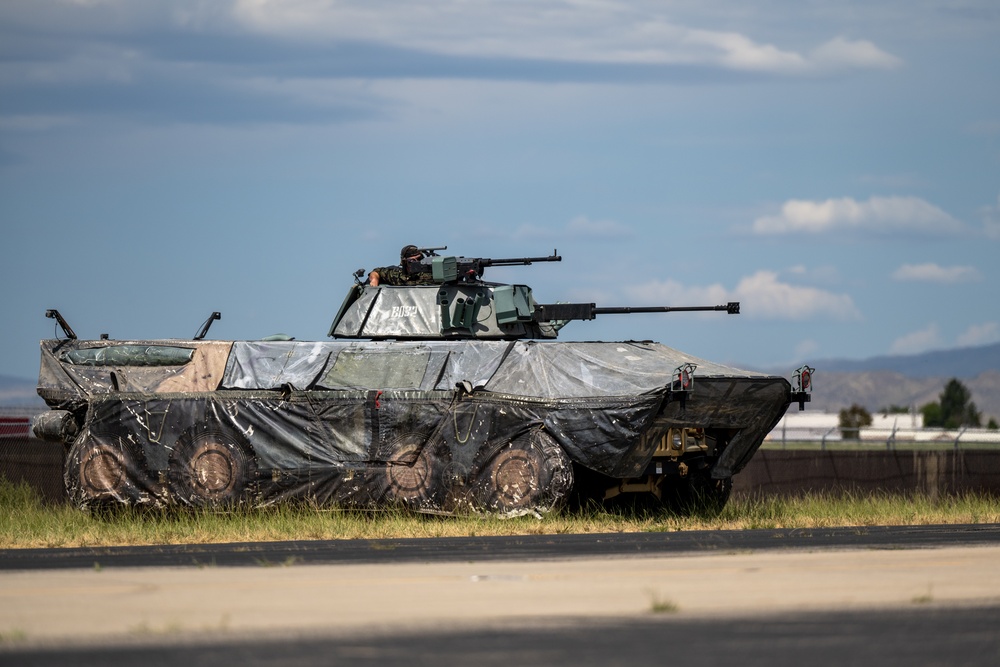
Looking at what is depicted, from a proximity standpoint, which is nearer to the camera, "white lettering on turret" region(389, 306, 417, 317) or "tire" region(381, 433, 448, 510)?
"tire" region(381, 433, 448, 510)

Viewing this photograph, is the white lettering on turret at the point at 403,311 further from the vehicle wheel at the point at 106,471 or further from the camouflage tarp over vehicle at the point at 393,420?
the vehicle wheel at the point at 106,471

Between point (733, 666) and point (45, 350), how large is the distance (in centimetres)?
1519

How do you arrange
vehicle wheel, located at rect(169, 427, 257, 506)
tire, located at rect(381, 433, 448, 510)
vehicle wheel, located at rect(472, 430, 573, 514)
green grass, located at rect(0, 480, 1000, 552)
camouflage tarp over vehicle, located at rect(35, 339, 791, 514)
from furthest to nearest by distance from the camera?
vehicle wheel, located at rect(169, 427, 257, 506), tire, located at rect(381, 433, 448, 510), camouflage tarp over vehicle, located at rect(35, 339, 791, 514), vehicle wheel, located at rect(472, 430, 573, 514), green grass, located at rect(0, 480, 1000, 552)

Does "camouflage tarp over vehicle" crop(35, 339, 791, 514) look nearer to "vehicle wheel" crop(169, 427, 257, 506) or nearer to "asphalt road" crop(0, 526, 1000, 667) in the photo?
"vehicle wheel" crop(169, 427, 257, 506)

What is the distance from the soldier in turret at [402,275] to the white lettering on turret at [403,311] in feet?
1.79

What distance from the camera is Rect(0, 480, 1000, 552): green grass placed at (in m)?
16.1

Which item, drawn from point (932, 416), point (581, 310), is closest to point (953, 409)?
point (932, 416)

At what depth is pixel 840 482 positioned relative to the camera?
91.5 feet

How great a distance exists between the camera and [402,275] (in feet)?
69.4

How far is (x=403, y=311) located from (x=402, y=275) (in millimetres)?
869

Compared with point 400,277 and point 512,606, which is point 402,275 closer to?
point 400,277

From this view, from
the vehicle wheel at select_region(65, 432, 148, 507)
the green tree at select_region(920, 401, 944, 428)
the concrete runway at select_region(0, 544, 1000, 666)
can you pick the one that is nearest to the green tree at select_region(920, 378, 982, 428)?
the green tree at select_region(920, 401, 944, 428)

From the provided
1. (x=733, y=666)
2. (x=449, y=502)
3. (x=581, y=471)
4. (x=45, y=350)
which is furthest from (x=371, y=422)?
(x=733, y=666)

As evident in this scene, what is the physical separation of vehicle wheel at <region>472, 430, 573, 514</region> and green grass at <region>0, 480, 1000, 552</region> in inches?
9.0
